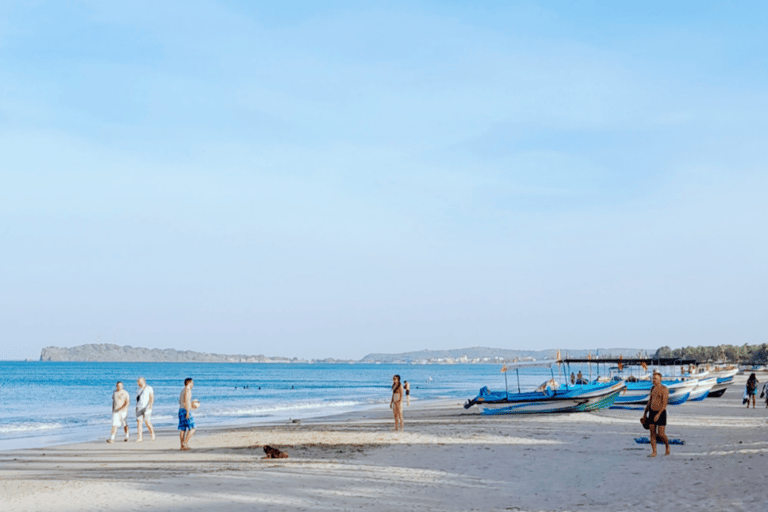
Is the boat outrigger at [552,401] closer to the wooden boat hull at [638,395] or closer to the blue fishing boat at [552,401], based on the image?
the blue fishing boat at [552,401]

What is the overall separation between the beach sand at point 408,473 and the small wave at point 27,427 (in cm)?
1143

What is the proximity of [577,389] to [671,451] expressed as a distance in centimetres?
1173

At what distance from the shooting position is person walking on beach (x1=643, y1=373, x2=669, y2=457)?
574 inches

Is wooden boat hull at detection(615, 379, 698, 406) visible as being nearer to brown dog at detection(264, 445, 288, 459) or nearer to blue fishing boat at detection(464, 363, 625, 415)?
blue fishing boat at detection(464, 363, 625, 415)

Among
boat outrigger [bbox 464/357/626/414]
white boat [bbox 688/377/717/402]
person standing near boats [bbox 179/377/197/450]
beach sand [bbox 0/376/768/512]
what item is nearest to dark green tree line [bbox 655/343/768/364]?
white boat [bbox 688/377/717/402]

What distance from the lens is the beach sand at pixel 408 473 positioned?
10406 millimetres

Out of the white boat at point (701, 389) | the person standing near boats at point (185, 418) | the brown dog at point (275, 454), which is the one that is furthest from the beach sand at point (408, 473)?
the white boat at point (701, 389)

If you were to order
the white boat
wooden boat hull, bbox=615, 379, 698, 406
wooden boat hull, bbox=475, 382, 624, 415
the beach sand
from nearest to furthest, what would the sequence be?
the beach sand → wooden boat hull, bbox=475, 382, 624, 415 → wooden boat hull, bbox=615, 379, 698, 406 → the white boat

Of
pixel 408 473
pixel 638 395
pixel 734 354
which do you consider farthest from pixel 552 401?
pixel 734 354

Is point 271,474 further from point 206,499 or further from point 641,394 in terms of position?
point 641,394

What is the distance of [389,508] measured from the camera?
999cm

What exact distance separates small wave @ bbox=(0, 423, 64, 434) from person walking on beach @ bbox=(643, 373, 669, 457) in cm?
2461

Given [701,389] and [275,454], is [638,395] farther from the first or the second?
[275,454]

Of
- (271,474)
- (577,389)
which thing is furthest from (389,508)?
(577,389)
